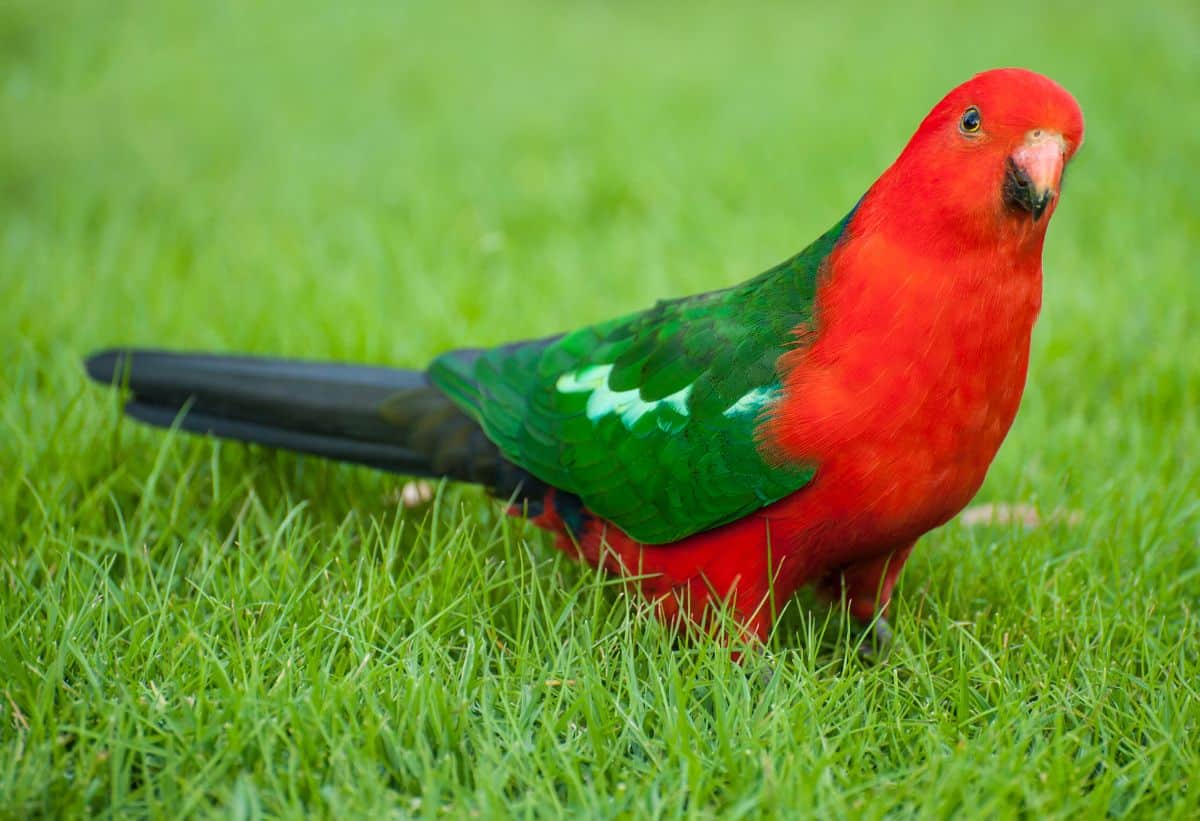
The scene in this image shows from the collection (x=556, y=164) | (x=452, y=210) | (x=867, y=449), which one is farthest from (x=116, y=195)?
(x=867, y=449)

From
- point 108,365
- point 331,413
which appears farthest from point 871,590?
point 108,365

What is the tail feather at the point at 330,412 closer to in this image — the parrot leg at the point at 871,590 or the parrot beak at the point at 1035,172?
the parrot leg at the point at 871,590

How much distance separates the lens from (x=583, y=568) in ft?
9.14

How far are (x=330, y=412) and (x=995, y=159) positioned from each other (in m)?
1.71

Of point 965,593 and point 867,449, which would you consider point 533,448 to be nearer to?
point 867,449

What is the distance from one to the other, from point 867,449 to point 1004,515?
1.19m

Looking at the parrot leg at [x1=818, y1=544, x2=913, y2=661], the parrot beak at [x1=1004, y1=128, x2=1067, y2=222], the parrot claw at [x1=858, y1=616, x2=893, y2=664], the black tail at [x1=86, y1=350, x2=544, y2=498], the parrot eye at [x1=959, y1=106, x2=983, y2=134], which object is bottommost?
the parrot claw at [x1=858, y1=616, x2=893, y2=664]

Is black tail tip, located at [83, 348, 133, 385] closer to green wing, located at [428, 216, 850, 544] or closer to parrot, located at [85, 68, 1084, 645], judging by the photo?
parrot, located at [85, 68, 1084, 645]

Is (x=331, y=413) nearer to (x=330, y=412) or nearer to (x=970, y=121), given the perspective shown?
(x=330, y=412)

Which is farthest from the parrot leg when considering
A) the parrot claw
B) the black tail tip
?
the black tail tip

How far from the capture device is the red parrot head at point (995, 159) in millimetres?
2080

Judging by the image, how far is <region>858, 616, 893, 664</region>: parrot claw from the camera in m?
2.68

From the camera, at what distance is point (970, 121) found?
2.14 metres

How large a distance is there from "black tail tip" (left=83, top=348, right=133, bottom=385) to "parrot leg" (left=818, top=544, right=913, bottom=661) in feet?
6.38
